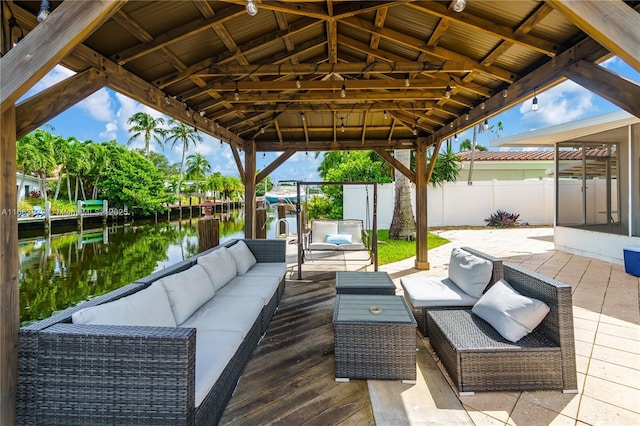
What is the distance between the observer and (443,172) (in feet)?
42.4

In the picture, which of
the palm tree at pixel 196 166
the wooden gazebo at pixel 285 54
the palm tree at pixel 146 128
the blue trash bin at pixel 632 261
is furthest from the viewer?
the palm tree at pixel 196 166

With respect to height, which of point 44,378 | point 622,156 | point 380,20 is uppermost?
point 380,20

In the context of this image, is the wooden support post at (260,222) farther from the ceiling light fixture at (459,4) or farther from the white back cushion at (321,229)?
the ceiling light fixture at (459,4)

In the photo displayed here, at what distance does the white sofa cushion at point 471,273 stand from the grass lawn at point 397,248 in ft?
10.8

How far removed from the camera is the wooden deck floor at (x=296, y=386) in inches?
84.3

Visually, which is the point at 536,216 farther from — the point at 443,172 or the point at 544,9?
the point at 544,9

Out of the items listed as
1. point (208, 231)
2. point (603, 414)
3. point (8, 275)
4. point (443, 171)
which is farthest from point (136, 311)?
point (443, 171)

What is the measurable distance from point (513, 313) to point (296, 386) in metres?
1.65

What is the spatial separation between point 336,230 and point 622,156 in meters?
6.94

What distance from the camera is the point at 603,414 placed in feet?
7.09

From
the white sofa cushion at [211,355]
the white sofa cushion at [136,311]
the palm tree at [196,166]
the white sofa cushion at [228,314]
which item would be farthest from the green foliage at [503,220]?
the palm tree at [196,166]

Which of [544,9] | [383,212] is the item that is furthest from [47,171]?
[544,9]

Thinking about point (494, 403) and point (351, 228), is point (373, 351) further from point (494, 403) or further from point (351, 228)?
point (351, 228)

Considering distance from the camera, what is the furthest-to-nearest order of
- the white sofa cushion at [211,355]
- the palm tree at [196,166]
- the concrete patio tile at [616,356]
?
the palm tree at [196,166]
the concrete patio tile at [616,356]
the white sofa cushion at [211,355]
